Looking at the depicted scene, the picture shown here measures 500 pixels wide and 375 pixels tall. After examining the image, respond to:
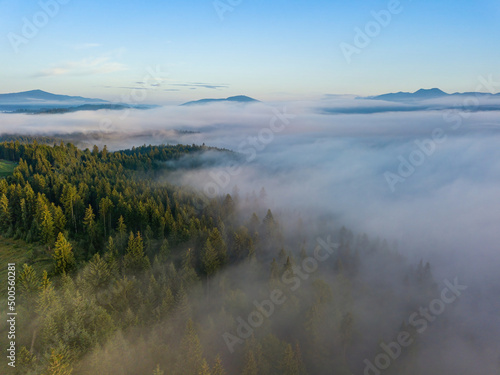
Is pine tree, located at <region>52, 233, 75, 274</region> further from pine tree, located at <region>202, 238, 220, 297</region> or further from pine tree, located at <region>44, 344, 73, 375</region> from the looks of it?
pine tree, located at <region>202, 238, 220, 297</region>

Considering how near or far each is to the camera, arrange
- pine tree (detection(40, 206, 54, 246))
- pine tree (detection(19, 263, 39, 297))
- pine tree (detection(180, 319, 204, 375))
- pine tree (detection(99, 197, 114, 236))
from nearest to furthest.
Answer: pine tree (detection(19, 263, 39, 297)) → pine tree (detection(180, 319, 204, 375)) → pine tree (detection(40, 206, 54, 246)) → pine tree (detection(99, 197, 114, 236))

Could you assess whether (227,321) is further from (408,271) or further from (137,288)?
(408,271)

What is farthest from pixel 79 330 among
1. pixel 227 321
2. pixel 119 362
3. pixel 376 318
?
pixel 376 318

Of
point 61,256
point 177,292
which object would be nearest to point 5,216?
point 61,256

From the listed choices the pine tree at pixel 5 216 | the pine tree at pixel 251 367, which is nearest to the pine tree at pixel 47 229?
the pine tree at pixel 5 216

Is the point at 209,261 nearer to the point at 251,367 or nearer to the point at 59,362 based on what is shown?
the point at 251,367

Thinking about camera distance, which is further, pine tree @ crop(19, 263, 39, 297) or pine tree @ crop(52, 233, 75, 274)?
pine tree @ crop(52, 233, 75, 274)

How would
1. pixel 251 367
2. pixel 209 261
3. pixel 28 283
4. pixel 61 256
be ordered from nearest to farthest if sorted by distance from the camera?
pixel 28 283 → pixel 251 367 → pixel 61 256 → pixel 209 261

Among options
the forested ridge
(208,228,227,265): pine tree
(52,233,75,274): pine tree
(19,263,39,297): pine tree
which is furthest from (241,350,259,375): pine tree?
(52,233,75,274): pine tree

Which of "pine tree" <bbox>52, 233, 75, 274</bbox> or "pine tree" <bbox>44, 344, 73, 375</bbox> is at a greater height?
"pine tree" <bbox>52, 233, 75, 274</bbox>
